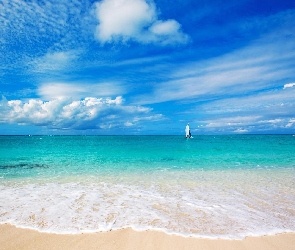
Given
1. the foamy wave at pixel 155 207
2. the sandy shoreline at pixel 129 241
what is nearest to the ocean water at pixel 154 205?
the foamy wave at pixel 155 207

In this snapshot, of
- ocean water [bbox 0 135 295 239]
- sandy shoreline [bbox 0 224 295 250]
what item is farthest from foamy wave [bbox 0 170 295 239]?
sandy shoreline [bbox 0 224 295 250]

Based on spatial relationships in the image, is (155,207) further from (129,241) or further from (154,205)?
(129,241)

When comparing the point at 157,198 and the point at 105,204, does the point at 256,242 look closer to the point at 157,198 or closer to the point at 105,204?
the point at 157,198

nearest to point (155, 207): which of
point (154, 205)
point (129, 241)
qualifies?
point (154, 205)

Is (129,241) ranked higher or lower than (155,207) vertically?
higher

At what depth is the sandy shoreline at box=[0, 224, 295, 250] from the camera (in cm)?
503

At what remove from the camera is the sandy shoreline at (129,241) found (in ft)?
16.5

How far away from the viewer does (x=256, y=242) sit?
531 cm

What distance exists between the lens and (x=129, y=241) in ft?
17.3

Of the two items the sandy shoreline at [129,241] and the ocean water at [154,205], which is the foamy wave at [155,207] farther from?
the sandy shoreline at [129,241]

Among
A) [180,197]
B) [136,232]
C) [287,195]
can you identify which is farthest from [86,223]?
[287,195]

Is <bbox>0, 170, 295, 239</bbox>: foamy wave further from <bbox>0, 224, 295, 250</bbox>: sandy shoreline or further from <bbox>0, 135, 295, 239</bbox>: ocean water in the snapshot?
<bbox>0, 224, 295, 250</bbox>: sandy shoreline

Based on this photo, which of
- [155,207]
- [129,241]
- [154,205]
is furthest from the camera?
[154,205]

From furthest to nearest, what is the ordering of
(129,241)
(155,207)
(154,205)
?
(154,205) < (155,207) < (129,241)
